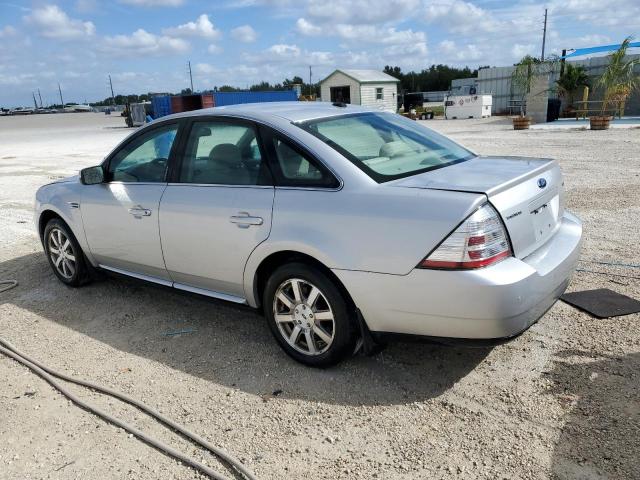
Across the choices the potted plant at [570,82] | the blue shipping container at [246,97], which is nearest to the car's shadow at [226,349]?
the potted plant at [570,82]

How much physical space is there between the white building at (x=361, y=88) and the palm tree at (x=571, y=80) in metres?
17.4

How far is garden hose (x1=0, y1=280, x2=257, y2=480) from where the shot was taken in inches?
105

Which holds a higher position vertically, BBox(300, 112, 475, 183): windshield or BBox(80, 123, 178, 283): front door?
BBox(300, 112, 475, 183): windshield

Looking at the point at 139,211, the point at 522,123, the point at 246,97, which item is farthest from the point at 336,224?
the point at 246,97

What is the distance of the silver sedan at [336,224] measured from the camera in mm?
2805

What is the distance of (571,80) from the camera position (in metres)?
28.4

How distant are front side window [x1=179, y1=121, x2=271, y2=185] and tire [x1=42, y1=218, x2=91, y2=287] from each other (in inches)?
69.2

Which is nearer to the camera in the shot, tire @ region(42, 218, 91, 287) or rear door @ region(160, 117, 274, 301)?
rear door @ region(160, 117, 274, 301)

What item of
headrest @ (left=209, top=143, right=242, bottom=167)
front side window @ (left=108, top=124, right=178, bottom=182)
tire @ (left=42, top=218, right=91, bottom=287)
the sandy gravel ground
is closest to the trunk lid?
the sandy gravel ground

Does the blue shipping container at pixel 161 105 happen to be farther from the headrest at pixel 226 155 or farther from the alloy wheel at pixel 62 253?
the headrest at pixel 226 155

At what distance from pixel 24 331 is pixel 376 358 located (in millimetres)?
2950

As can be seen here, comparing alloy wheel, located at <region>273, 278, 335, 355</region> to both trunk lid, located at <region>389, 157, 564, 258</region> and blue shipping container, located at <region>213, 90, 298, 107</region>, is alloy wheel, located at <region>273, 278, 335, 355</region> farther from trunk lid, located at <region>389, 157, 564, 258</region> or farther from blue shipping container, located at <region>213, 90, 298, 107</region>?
blue shipping container, located at <region>213, 90, 298, 107</region>

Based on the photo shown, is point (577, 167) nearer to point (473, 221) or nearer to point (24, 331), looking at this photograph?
point (473, 221)

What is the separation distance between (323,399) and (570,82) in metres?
30.1
